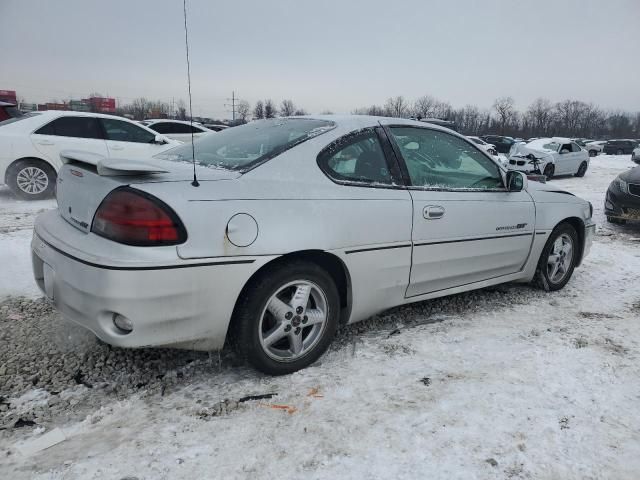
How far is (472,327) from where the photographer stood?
10.9 ft

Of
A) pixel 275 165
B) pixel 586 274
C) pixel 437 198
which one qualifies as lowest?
pixel 586 274

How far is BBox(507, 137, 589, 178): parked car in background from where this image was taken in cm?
1602

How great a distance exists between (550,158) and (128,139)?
46.3ft

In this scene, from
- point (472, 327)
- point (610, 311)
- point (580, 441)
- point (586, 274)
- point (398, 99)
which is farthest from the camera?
point (398, 99)

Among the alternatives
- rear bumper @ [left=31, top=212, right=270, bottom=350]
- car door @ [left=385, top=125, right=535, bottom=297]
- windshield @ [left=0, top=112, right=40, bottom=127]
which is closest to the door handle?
car door @ [left=385, top=125, right=535, bottom=297]

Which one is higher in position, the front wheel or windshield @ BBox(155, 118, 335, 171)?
windshield @ BBox(155, 118, 335, 171)

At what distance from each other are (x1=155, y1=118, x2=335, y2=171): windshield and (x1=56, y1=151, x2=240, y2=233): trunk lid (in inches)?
7.1

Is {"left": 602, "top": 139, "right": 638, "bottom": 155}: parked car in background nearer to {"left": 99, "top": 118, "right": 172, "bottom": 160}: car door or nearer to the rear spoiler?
{"left": 99, "top": 118, "right": 172, "bottom": 160}: car door

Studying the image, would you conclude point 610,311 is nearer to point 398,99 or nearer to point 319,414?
point 319,414

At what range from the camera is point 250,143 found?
9.41ft

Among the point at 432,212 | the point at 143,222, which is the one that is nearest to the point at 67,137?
the point at 143,222

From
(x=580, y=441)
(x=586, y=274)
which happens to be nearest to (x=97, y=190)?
(x=580, y=441)

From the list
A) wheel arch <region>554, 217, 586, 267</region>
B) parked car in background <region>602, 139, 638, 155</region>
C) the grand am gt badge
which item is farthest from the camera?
parked car in background <region>602, 139, 638, 155</region>

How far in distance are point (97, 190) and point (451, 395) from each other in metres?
2.11
